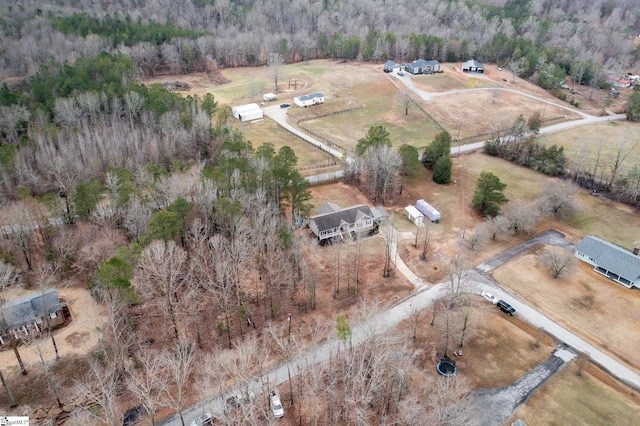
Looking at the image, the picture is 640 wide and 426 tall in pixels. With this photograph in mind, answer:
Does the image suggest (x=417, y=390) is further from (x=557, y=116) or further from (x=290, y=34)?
(x=290, y=34)

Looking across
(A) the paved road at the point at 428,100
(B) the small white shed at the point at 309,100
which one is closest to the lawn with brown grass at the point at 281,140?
(A) the paved road at the point at 428,100

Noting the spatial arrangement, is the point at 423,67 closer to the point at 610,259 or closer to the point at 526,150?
the point at 526,150

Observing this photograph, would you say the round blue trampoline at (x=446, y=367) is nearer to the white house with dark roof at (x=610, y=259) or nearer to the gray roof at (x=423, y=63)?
the white house with dark roof at (x=610, y=259)

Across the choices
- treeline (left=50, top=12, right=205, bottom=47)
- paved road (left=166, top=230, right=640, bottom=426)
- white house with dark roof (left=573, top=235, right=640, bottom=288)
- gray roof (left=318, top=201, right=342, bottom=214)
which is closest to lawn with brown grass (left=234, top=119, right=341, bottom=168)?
gray roof (left=318, top=201, right=342, bottom=214)

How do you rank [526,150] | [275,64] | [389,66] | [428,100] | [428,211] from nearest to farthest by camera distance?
[428,211]
[526,150]
[428,100]
[275,64]
[389,66]

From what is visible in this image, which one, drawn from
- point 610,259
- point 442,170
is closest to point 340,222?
point 442,170

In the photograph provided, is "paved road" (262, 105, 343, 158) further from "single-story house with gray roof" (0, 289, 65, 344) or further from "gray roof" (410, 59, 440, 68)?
"single-story house with gray roof" (0, 289, 65, 344)
